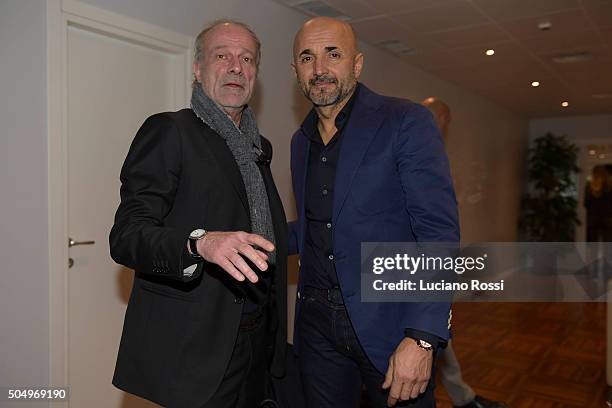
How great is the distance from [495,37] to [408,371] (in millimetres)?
3889

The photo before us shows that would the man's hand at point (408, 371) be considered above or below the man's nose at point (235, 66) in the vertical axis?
below

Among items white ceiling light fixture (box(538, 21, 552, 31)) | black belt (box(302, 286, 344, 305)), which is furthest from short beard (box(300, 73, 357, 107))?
white ceiling light fixture (box(538, 21, 552, 31))

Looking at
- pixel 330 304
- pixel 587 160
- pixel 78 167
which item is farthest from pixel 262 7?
pixel 587 160

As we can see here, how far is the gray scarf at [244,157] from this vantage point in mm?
1446

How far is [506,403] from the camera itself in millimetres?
3242

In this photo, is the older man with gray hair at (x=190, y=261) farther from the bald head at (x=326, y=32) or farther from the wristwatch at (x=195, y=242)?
the bald head at (x=326, y=32)

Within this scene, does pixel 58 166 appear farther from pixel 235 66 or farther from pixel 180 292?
pixel 180 292

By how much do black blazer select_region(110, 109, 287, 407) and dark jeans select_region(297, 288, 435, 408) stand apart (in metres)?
0.32

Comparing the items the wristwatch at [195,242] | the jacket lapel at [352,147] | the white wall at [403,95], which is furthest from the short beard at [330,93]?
the white wall at [403,95]

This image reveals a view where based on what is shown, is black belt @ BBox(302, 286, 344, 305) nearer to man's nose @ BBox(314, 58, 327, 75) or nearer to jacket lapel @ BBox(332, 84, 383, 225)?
jacket lapel @ BBox(332, 84, 383, 225)

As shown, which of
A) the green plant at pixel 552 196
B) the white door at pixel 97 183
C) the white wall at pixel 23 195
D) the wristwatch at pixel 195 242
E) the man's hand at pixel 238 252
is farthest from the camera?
the green plant at pixel 552 196

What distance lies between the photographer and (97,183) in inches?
101

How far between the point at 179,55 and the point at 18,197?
1.18 metres

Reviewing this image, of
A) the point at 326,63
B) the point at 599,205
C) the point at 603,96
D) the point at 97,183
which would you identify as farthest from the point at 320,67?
the point at 599,205
